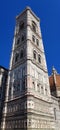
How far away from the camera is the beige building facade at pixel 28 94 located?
21.0 metres

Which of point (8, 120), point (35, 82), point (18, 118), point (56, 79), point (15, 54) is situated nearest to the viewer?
point (18, 118)

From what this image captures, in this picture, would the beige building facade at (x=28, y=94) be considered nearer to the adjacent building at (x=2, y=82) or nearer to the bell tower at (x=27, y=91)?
the bell tower at (x=27, y=91)

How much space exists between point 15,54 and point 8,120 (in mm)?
14491

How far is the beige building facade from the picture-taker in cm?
2101

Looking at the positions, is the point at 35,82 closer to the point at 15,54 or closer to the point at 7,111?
the point at 7,111

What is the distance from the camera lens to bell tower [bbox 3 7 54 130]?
21.0 m

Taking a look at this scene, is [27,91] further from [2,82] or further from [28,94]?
[2,82]

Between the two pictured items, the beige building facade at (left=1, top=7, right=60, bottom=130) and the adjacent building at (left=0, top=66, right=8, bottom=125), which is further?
the adjacent building at (left=0, top=66, right=8, bottom=125)

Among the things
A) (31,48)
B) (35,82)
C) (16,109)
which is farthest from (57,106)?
(31,48)

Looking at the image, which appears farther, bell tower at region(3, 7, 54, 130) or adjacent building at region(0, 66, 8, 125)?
adjacent building at region(0, 66, 8, 125)

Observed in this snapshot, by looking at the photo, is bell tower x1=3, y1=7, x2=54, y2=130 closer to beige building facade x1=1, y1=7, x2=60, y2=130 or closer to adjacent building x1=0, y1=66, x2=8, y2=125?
beige building facade x1=1, y1=7, x2=60, y2=130

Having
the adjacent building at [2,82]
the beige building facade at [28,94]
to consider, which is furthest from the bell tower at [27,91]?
the adjacent building at [2,82]

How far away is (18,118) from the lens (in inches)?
840

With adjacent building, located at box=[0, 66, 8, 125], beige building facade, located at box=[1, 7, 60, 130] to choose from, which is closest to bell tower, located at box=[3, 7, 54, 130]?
beige building facade, located at box=[1, 7, 60, 130]
